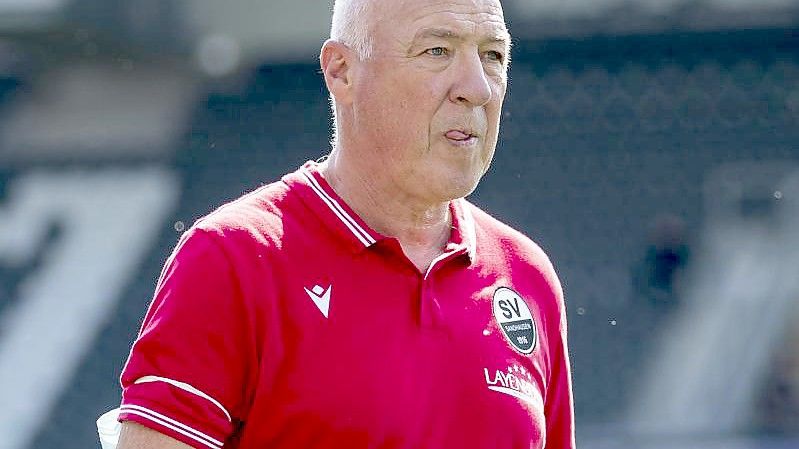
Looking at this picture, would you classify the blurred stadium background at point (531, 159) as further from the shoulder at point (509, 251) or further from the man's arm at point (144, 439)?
the man's arm at point (144, 439)

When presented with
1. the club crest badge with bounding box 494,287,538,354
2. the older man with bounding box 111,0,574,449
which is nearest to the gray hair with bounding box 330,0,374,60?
the older man with bounding box 111,0,574,449

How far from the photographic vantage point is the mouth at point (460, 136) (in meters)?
2.00

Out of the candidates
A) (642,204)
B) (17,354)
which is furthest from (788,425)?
(17,354)

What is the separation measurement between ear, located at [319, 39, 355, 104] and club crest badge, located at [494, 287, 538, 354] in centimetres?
39

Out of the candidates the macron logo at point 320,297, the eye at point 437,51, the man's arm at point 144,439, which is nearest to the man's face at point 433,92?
the eye at point 437,51

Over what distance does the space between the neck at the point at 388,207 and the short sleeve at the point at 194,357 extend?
0.31 metres

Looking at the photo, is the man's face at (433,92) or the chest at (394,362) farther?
the man's face at (433,92)

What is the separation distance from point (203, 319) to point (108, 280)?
6844 millimetres

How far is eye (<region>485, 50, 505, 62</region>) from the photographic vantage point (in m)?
2.05

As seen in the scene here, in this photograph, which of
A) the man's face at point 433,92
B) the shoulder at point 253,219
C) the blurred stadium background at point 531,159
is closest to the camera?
the shoulder at point 253,219

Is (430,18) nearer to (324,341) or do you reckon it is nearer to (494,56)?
(494,56)

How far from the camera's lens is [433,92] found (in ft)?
6.52

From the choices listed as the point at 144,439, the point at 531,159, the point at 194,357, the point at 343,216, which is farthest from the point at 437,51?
the point at 531,159

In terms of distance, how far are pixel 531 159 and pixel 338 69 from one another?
22.8ft
